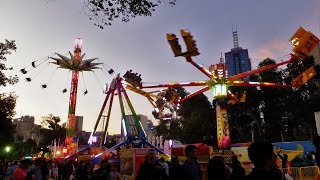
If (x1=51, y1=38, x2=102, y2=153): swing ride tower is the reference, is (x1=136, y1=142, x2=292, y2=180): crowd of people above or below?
below

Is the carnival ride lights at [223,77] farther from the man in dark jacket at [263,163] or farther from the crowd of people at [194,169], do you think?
the man in dark jacket at [263,163]

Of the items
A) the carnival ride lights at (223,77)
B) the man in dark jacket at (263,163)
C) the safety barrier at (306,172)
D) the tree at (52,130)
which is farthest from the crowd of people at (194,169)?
the tree at (52,130)

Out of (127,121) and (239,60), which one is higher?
(239,60)

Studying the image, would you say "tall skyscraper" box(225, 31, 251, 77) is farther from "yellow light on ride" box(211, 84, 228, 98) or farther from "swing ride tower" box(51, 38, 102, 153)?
"yellow light on ride" box(211, 84, 228, 98)

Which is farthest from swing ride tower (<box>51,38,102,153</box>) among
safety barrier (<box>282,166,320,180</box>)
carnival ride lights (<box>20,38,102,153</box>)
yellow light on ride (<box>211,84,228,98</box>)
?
safety barrier (<box>282,166,320,180</box>)

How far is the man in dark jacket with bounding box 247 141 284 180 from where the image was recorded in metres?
3.03

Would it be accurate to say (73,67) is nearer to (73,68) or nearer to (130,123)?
(73,68)

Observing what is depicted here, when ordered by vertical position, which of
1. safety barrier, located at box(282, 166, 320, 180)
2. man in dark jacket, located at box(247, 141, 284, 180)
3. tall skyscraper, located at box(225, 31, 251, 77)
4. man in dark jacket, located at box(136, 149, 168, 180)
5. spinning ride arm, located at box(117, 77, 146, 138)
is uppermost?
tall skyscraper, located at box(225, 31, 251, 77)

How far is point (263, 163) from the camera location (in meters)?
3.12

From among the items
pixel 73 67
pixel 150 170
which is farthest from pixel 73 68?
pixel 150 170

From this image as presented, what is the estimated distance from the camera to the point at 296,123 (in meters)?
40.9

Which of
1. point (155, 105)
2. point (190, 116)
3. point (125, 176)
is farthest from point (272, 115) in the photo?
point (125, 176)

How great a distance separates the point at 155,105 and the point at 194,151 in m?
33.1

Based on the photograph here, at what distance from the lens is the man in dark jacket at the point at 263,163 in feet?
9.93
